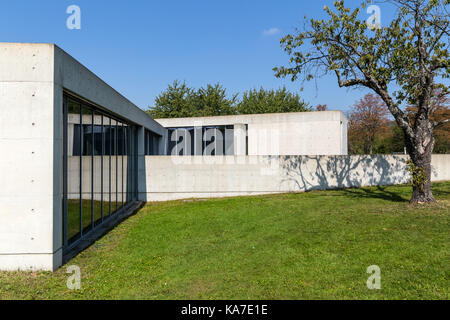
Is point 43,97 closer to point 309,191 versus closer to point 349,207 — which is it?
point 349,207

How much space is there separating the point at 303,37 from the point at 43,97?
339 inches

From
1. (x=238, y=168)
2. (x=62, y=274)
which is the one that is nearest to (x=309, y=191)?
(x=238, y=168)

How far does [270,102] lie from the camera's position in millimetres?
37375

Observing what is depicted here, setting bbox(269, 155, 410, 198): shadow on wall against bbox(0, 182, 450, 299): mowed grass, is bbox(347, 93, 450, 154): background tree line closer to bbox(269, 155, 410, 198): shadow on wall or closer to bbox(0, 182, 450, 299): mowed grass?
bbox(269, 155, 410, 198): shadow on wall

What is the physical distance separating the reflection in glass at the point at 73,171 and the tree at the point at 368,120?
1322 inches

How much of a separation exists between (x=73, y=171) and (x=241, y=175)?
8737 mm

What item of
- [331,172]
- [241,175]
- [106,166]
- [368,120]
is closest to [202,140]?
[241,175]

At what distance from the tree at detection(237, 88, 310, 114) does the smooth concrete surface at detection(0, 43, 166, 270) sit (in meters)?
33.0

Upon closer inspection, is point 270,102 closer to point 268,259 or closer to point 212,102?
point 212,102

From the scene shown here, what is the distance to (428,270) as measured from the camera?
174 inches

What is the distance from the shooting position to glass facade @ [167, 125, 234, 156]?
20.1 m

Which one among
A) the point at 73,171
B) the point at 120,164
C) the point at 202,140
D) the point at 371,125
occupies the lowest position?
the point at 73,171

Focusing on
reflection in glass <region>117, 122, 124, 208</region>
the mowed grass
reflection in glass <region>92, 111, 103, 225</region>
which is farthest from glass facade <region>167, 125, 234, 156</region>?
reflection in glass <region>92, 111, 103, 225</region>

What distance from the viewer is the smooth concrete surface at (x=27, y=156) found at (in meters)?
5.00
